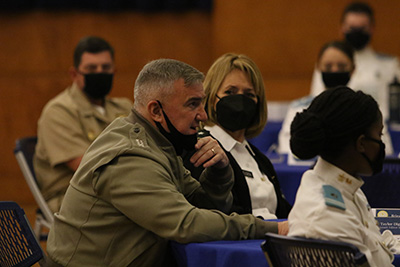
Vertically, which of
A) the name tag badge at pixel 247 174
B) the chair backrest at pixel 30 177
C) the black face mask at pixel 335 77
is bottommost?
the chair backrest at pixel 30 177

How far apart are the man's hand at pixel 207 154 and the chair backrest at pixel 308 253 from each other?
24.4 inches

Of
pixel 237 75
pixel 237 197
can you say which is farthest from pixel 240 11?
pixel 237 197

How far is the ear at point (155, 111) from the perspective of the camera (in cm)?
250

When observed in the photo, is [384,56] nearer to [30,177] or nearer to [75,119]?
[75,119]

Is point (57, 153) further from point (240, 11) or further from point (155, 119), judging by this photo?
point (240, 11)

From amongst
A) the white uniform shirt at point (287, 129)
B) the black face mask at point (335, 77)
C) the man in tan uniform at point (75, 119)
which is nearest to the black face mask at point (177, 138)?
the man in tan uniform at point (75, 119)

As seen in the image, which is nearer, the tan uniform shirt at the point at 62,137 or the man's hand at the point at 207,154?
the man's hand at the point at 207,154

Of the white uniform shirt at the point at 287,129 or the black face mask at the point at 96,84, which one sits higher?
the black face mask at the point at 96,84

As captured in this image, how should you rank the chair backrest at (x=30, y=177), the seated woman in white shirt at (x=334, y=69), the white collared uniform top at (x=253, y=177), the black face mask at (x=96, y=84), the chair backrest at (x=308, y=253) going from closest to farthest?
the chair backrest at (x=308, y=253)
the white collared uniform top at (x=253, y=177)
the chair backrest at (x=30, y=177)
the black face mask at (x=96, y=84)
the seated woman in white shirt at (x=334, y=69)

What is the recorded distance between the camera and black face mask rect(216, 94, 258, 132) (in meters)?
3.22

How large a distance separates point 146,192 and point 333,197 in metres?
0.64

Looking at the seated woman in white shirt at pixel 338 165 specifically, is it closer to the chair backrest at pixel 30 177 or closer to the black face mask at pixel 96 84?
the chair backrest at pixel 30 177

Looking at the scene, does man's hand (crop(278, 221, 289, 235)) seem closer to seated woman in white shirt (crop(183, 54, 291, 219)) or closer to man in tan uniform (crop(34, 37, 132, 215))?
seated woman in white shirt (crop(183, 54, 291, 219))

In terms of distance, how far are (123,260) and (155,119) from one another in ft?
1.73
